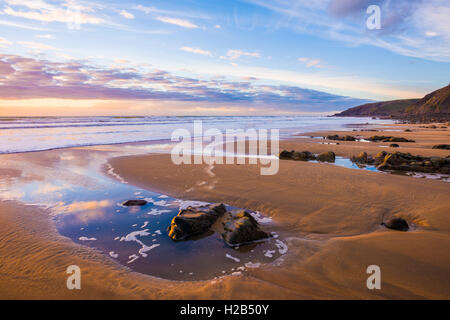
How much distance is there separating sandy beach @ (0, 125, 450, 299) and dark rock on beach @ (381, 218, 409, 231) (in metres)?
0.19

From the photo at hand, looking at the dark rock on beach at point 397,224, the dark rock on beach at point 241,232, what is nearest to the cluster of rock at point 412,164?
the dark rock on beach at point 397,224

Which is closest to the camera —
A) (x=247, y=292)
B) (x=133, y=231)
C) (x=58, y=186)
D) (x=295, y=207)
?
(x=247, y=292)

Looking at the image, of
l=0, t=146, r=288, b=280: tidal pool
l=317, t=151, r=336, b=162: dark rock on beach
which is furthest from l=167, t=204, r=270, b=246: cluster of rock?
l=317, t=151, r=336, b=162: dark rock on beach

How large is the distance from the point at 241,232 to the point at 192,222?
3.39 ft

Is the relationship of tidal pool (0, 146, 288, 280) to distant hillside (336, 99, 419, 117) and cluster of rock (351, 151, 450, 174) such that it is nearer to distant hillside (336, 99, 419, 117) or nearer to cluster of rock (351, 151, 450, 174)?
cluster of rock (351, 151, 450, 174)

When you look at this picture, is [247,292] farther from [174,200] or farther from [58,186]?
[58,186]

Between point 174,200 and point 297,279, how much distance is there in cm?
414

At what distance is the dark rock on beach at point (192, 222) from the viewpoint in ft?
14.7

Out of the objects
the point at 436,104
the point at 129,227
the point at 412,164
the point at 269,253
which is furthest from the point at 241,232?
the point at 436,104

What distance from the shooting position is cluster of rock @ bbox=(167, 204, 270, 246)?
14.0ft

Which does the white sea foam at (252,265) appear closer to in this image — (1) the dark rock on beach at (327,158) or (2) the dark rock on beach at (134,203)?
(2) the dark rock on beach at (134,203)
